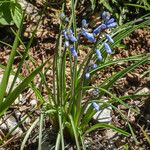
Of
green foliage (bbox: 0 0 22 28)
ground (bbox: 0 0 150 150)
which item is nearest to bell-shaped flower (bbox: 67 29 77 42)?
ground (bbox: 0 0 150 150)

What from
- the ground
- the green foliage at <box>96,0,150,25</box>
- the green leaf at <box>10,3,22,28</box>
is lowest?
the ground

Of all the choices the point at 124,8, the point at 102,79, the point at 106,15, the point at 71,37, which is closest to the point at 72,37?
the point at 71,37

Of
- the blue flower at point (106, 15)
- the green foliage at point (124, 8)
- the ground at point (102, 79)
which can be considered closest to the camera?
the blue flower at point (106, 15)

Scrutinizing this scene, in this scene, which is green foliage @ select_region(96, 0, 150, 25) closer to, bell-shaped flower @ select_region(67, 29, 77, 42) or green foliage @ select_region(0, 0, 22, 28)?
green foliage @ select_region(0, 0, 22, 28)

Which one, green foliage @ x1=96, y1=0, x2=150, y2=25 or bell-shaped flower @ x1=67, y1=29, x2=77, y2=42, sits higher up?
green foliage @ x1=96, y1=0, x2=150, y2=25

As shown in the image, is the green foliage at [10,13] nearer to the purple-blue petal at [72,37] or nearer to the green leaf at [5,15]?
the green leaf at [5,15]

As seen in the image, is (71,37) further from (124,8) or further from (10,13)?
(124,8)

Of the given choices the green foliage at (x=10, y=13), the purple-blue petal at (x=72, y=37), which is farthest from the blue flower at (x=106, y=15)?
the green foliage at (x=10, y=13)

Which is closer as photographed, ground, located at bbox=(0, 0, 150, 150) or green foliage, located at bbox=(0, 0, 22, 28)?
ground, located at bbox=(0, 0, 150, 150)
